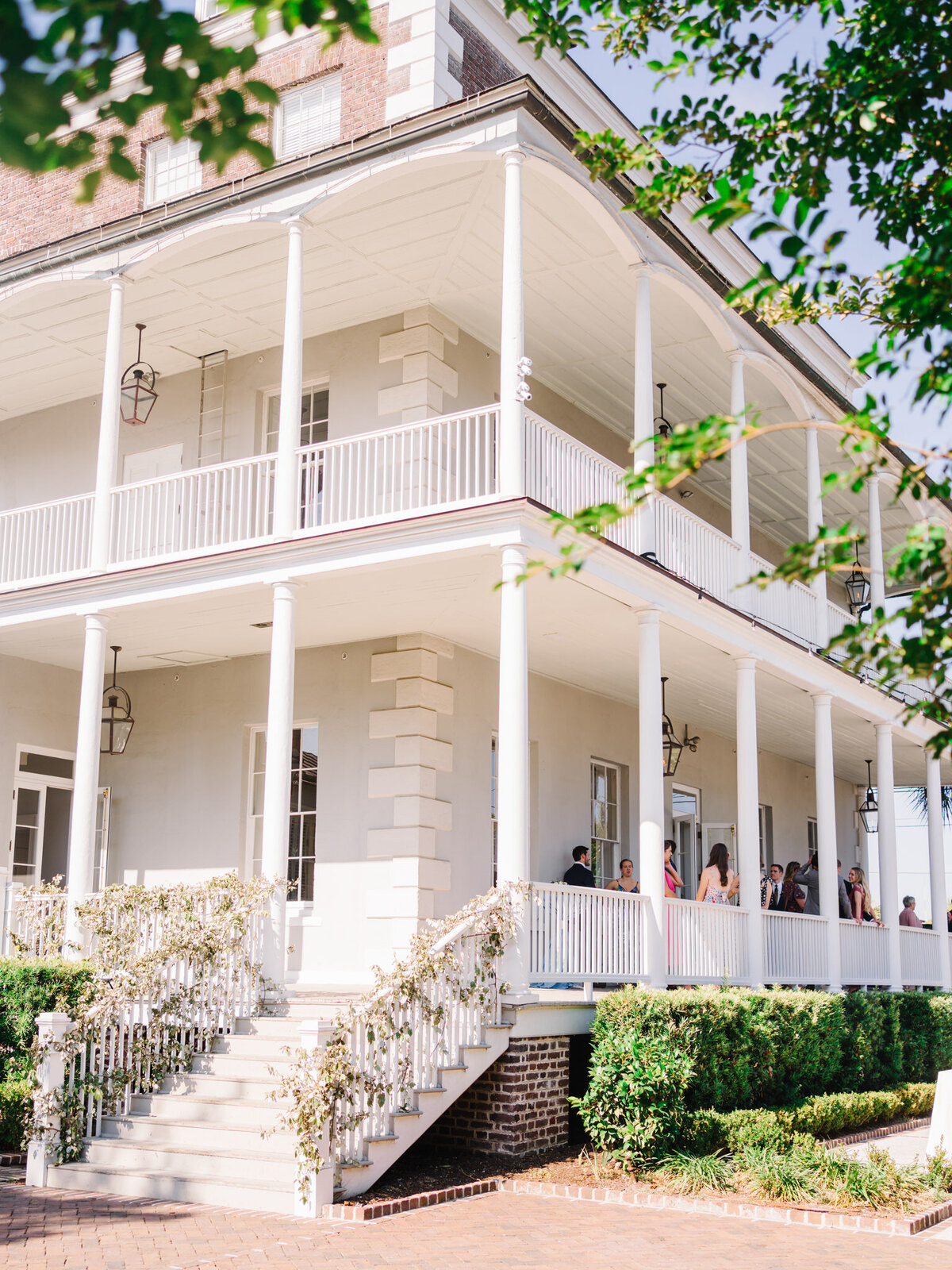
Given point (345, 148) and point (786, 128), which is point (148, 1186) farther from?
point (345, 148)

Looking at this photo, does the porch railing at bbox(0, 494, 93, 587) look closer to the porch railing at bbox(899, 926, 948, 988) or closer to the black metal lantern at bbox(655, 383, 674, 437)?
the black metal lantern at bbox(655, 383, 674, 437)

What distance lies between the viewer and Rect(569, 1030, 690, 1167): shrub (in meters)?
9.77

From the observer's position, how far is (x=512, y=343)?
446 inches

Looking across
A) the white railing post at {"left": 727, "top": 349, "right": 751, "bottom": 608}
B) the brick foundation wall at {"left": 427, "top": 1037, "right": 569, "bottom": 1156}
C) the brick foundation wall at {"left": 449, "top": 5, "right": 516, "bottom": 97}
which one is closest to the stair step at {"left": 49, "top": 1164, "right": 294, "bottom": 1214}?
the brick foundation wall at {"left": 427, "top": 1037, "right": 569, "bottom": 1156}

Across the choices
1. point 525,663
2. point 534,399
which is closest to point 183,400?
point 534,399

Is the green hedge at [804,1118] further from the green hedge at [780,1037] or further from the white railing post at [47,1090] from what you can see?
the white railing post at [47,1090]

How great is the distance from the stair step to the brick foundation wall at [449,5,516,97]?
11165 mm

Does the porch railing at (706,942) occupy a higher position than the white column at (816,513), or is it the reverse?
the white column at (816,513)

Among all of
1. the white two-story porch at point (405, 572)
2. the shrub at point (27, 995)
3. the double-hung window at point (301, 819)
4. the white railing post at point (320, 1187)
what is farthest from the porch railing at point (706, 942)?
the shrub at point (27, 995)

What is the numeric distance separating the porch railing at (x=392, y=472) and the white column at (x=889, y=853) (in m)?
7.29

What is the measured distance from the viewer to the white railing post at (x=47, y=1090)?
945cm

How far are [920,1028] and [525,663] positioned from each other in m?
8.25

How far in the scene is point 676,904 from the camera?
12461mm

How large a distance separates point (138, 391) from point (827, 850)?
9558 millimetres
